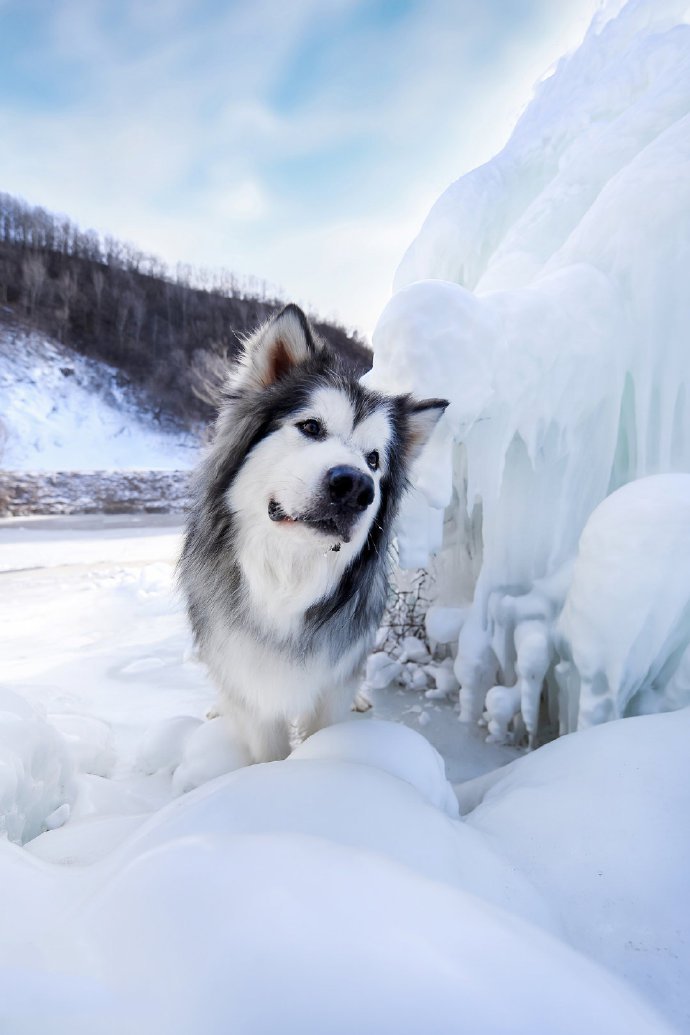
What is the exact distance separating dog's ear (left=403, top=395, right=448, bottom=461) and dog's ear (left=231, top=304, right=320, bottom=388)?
1.44 ft

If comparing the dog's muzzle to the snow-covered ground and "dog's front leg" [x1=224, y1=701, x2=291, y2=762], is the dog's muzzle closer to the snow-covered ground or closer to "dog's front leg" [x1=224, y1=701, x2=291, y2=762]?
the snow-covered ground

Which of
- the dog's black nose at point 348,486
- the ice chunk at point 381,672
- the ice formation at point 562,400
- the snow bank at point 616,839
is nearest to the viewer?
the snow bank at point 616,839

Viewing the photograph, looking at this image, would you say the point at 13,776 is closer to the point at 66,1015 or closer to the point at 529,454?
the point at 66,1015

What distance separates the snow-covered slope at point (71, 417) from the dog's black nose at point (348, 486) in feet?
56.5

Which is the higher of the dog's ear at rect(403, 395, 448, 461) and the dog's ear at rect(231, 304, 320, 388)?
the dog's ear at rect(231, 304, 320, 388)

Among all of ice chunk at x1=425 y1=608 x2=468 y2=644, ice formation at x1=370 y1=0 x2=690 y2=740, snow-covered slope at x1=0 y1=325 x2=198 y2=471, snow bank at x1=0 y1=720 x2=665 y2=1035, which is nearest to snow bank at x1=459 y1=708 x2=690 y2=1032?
snow bank at x1=0 y1=720 x2=665 y2=1035

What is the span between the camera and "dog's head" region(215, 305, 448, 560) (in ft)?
4.54

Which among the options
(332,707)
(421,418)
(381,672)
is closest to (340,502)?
(421,418)

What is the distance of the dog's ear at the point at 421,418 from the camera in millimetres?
1795

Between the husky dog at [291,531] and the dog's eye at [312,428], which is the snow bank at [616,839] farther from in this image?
the dog's eye at [312,428]

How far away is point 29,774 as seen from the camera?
1.59 meters

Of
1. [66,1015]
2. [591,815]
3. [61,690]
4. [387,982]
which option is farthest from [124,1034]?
[61,690]

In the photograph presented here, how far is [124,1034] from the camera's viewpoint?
517 millimetres

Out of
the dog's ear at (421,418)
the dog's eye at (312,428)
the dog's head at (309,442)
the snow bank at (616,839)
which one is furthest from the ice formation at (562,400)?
the dog's eye at (312,428)
